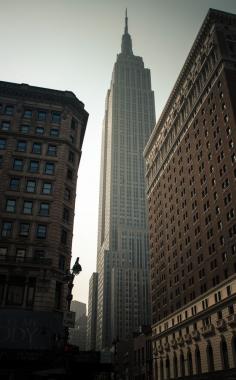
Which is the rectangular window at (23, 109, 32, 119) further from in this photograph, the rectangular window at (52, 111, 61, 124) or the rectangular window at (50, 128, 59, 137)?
the rectangular window at (50, 128, 59, 137)

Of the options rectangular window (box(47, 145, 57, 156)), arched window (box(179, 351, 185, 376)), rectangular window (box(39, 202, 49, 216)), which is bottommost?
arched window (box(179, 351, 185, 376))

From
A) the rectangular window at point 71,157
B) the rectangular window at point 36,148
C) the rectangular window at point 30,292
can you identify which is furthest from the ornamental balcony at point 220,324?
the rectangular window at point 36,148

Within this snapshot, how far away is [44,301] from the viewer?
143ft

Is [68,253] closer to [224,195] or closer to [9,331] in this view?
[9,331]

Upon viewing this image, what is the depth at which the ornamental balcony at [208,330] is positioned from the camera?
209 feet

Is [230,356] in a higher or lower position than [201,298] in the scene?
lower

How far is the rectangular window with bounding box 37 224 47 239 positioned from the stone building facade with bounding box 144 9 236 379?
30778 mm

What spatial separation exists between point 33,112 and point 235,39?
49961 mm

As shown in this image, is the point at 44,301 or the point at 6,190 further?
the point at 6,190

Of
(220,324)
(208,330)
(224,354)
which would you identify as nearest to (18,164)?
(220,324)

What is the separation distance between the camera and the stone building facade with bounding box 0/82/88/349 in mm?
42344

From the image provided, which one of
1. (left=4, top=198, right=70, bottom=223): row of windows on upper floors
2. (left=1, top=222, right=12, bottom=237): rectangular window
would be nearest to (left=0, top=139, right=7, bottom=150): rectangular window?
(left=4, top=198, right=70, bottom=223): row of windows on upper floors

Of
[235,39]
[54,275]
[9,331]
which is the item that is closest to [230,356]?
[54,275]

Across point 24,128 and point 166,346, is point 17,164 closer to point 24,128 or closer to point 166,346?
point 24,128
